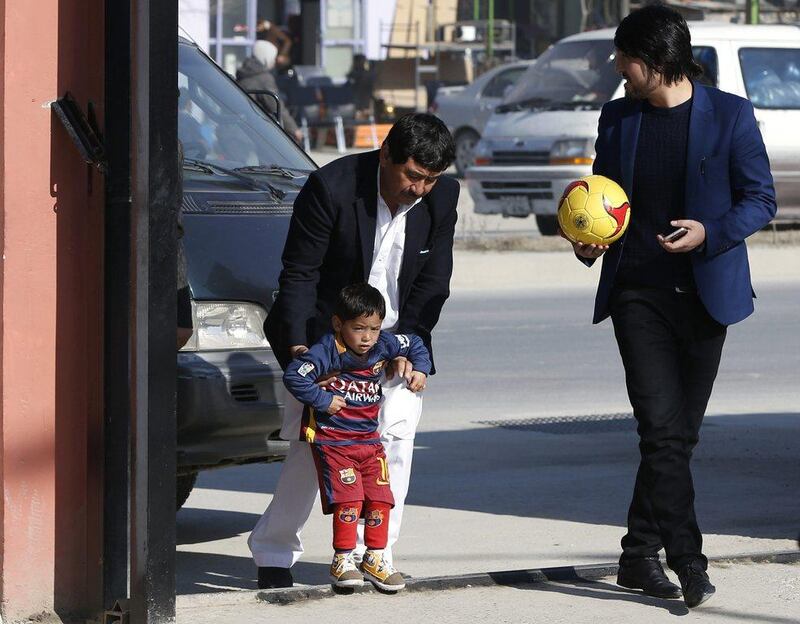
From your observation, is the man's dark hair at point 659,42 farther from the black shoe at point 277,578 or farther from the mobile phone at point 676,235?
the black shoe at point 277,578

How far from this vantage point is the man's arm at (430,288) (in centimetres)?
546

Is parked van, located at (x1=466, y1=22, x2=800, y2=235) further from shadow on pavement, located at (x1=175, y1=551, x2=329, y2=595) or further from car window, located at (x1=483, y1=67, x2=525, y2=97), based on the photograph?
shadow on pavement, located at (x1=175, y1=551, x2=329, y2=595)

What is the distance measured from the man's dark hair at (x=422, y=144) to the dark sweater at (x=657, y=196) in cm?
63

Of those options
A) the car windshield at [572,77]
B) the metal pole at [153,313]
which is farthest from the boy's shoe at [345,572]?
the car windshield at [572,77]

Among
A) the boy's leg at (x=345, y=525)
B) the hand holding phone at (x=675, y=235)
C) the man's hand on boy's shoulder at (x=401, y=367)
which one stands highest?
the hand holding phone at (x=675, y=235)

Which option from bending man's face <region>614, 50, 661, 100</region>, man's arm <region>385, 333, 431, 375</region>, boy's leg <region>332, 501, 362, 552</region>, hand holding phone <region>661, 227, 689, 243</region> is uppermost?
bending man's face <region>614, 50, 661, 100</region>

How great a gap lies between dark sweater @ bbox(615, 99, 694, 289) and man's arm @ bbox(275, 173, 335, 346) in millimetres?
986

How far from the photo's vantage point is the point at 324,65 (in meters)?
40.7

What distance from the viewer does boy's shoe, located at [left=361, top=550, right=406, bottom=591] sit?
5.34 meters

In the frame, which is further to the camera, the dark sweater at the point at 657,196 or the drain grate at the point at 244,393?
the drain grate at the point at 244,393

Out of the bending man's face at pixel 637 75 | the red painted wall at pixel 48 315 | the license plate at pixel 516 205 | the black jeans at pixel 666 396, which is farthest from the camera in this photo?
the license plate at pixel 516 205

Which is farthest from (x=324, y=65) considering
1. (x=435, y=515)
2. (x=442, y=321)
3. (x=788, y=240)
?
(x=435, y=515)

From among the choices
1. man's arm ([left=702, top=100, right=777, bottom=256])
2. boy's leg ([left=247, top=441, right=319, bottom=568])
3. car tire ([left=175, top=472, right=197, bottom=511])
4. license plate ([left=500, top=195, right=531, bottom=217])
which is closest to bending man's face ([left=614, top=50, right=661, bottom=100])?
man's arm ([left=702, top=100, right=777, bottom=256])

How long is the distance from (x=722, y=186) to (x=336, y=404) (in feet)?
4.62
